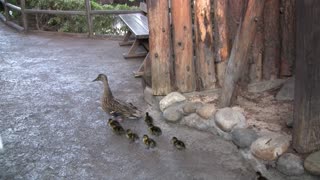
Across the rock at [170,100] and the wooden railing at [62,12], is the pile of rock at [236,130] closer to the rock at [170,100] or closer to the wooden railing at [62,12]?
the rock at [170,100]

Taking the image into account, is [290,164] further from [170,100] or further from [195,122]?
[170,100]

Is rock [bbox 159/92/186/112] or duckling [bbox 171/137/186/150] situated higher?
rock [bbox 159/92/186/112]

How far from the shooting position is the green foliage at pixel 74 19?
36.9ft

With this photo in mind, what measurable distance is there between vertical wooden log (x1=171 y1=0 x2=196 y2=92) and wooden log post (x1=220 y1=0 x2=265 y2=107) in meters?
0.53

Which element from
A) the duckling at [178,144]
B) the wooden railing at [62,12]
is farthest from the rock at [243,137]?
the wooden railing at [62,12]

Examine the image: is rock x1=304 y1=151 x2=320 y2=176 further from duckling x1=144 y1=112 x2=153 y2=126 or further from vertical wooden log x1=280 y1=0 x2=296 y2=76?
duckling x1=144 y1=112 x2=153 y2=126

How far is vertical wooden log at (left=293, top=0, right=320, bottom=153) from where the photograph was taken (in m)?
3.74

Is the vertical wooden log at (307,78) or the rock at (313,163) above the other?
the vertical wooden log at (307,78)

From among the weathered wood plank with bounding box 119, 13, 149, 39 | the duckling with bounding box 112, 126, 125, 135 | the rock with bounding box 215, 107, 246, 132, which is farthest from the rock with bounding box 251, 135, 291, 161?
the weathered wood plank with bounding box 119, 13, 149, 39

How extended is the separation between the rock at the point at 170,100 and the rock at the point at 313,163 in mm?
2001

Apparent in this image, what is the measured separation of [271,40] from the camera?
18.1ft

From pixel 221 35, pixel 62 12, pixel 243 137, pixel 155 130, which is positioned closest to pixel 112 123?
pixel 155 130

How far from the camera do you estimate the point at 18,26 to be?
41.8ft

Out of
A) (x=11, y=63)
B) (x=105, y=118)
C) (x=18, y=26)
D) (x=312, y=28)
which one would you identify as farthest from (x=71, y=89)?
(x=18, y=26)
